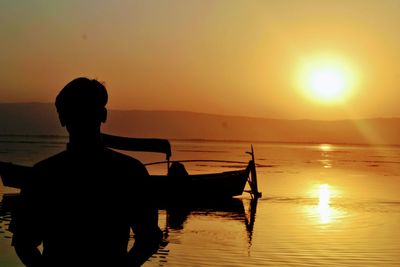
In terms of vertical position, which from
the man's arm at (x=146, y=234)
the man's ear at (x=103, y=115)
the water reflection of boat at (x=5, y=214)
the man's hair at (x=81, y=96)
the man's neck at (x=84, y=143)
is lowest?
the water reflection of boat at (x=5, y=214)

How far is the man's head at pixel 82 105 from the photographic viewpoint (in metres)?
2.85

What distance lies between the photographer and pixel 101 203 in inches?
112

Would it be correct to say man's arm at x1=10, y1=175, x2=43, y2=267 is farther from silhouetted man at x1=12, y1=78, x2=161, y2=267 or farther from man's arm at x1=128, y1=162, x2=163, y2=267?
man's arm at x1=128, y1=162, x2=163, y2=267

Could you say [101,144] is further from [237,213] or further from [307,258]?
[237,213]

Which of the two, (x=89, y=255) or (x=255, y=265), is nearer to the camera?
(x=89, y=255)

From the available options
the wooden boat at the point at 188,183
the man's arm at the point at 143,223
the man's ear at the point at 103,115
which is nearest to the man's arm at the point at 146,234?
the man's arm at the point at 143,223

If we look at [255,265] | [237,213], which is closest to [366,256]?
[255,265]

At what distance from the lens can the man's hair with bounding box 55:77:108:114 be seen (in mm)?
2842

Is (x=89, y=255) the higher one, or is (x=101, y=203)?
(x=101, y=203)

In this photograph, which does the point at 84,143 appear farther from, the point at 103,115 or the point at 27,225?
the point at 27,225

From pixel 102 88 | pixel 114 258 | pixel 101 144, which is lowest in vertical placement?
pixel 114 258

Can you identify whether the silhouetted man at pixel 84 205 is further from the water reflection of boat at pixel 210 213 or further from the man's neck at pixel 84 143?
the water reflection of boat at pixel 210 213

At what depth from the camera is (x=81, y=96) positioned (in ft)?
9.39

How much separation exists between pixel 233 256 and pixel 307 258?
75.4 inches
